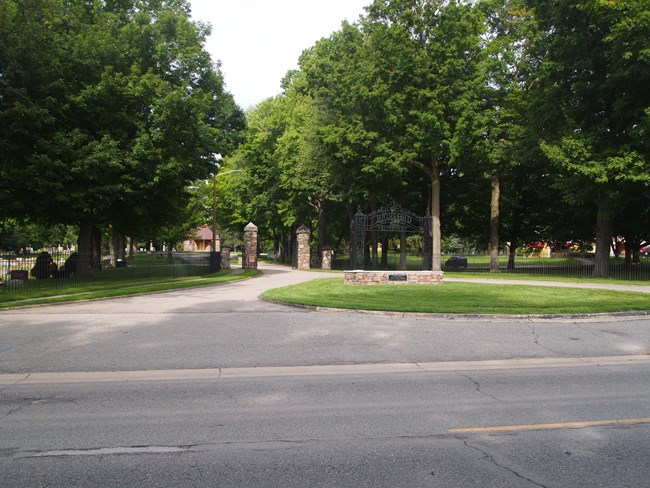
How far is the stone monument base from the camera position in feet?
69.0

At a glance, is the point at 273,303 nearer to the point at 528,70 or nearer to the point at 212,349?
the point at 212,349

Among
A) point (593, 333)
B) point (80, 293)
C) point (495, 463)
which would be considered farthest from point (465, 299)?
point (80, 293)

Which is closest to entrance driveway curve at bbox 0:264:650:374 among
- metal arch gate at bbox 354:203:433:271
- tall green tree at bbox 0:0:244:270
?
metal arch gate at bbox 354:203:433:271

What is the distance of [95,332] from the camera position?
1049 centimetres

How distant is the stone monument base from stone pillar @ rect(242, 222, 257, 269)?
47.0 ft

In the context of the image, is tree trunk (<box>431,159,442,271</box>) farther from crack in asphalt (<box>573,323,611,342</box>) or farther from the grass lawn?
crack in asphalt (<box>573,323,611,342</box>)

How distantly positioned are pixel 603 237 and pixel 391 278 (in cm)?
1499

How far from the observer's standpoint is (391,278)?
21484 millimetres

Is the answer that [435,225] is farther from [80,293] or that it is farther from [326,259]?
[80,293]

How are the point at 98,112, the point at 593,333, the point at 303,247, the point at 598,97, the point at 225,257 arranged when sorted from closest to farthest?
the point at 593,333 < the point at 98,112 < the point at 598,97 < the point at 225,257 < the point at 303,247

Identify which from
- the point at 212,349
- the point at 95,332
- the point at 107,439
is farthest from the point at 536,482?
the point at 95,332

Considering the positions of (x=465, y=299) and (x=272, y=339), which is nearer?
(x=272, y=339)

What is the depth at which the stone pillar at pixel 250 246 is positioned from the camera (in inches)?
1339

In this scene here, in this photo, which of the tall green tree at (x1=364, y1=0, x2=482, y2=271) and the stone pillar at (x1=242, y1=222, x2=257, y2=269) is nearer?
the tall green tree at (x1=364, y1=0, x2=482, y2=271)
